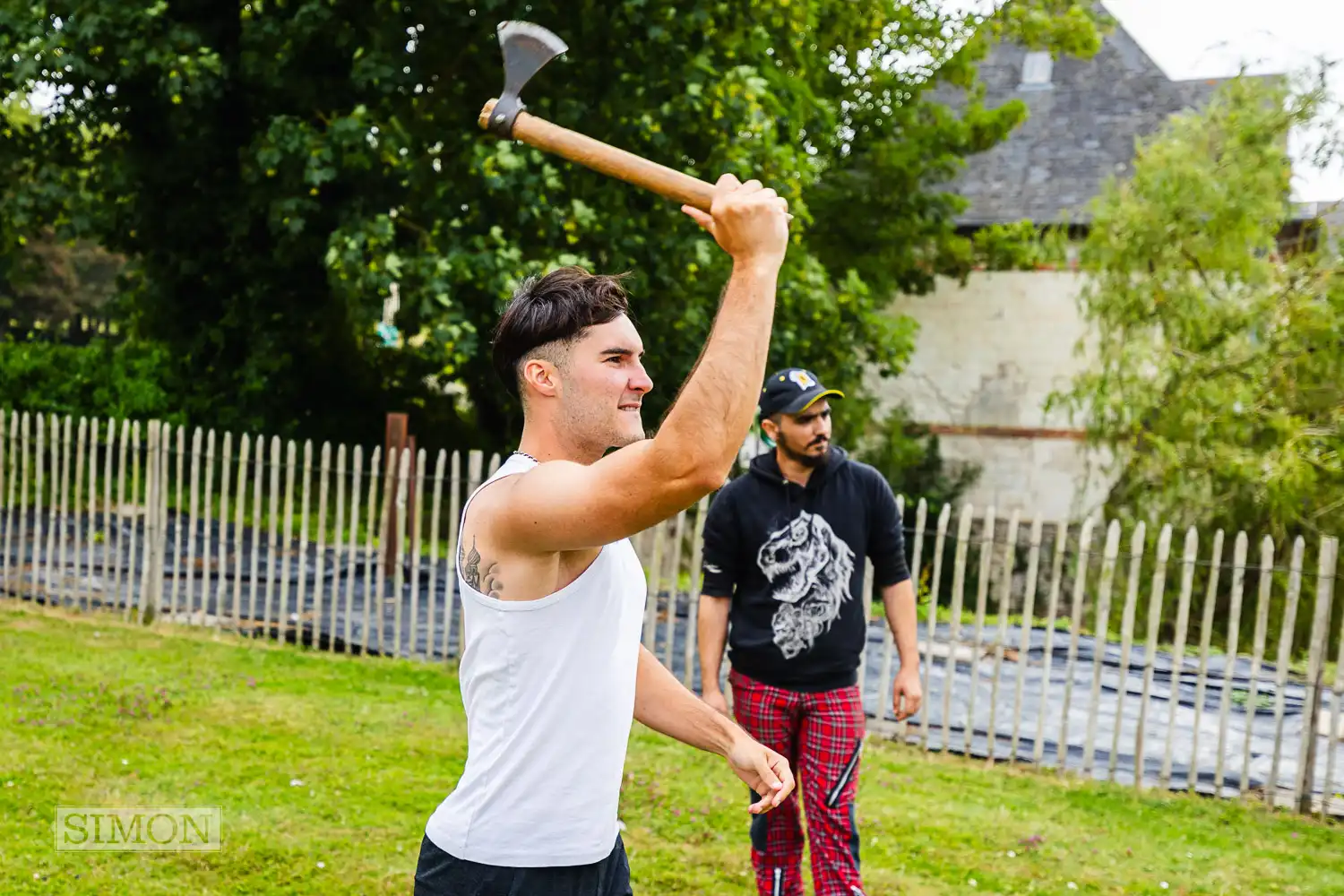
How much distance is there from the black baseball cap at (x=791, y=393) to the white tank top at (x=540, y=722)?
2254mm

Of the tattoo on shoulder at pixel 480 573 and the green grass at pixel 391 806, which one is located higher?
the tattoo on shoulder at pixel 480 573

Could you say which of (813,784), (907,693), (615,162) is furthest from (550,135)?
(907,693)

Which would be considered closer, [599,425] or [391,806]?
[599,425]

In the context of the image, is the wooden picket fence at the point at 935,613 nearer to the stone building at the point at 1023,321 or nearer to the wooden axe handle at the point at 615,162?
A: the wooden axe handle at the point at 615,162

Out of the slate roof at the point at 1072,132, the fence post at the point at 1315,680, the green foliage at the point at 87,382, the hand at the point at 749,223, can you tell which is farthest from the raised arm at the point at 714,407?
the slate roof at the point at 1072,132

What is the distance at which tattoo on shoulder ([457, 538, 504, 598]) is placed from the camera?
2396 mm

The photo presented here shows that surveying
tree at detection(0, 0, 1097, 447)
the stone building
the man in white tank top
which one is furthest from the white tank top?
the stone building

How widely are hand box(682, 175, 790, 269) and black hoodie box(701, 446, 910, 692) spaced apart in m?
2.66

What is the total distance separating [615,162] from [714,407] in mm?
533

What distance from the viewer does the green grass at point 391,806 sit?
5.41 metres

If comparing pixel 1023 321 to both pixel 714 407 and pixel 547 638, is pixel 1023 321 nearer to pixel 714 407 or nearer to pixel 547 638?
pixel 547 638

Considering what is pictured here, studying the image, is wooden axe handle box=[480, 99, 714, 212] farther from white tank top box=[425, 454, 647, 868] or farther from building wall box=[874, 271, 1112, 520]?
building wall box=[874, 271, 1112, 520]

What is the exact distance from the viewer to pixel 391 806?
20.5 feet

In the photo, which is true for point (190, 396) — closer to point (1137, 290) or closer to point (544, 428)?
point (1137, 290)
